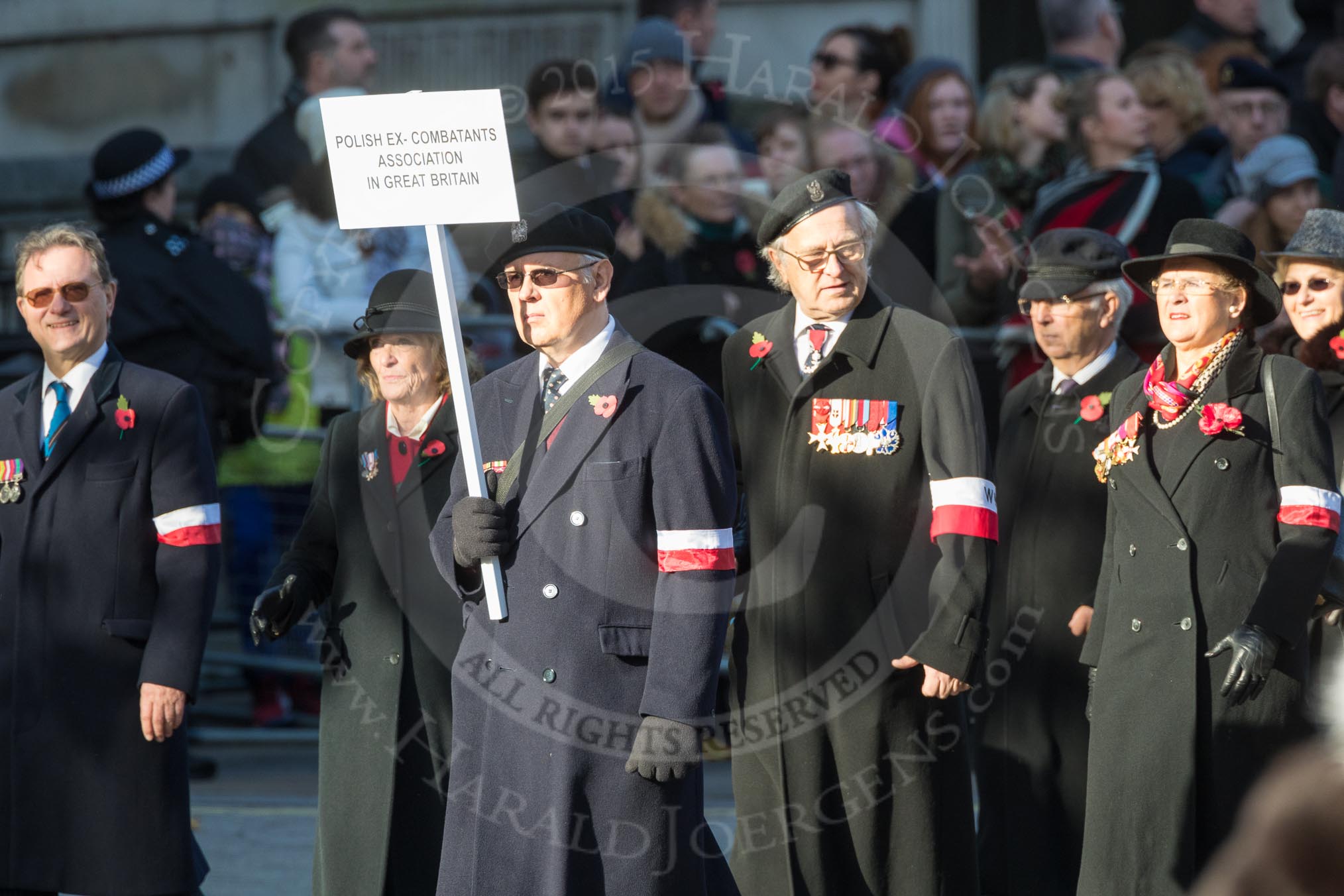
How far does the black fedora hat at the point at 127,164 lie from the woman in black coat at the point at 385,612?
334 cm

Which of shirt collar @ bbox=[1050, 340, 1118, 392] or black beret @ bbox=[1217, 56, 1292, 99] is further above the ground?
black beret @ bbox=[1217, 56, 1292, 99]

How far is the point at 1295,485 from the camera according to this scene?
523 centimetres

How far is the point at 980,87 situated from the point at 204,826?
8.15 metres

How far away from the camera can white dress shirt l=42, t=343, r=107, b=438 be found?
6.00m

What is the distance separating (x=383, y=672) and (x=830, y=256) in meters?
1.77

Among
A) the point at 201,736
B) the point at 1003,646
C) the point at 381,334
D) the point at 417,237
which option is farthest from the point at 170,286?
the point at 1003,646

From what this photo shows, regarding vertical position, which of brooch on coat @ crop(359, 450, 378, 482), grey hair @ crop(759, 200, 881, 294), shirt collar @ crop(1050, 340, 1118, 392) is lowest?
brooch on coat @ crop(359, 450, 378, 482)

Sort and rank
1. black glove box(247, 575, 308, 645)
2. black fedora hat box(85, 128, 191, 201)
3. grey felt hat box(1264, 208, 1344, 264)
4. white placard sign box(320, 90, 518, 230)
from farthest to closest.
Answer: black fedora hat box(85, 128, 191, 201), grey felt hat box(1264, 208, 1344, 264), black glove box(247, 575, 308, 645), white placard sign box(320, 90, 518, 230)

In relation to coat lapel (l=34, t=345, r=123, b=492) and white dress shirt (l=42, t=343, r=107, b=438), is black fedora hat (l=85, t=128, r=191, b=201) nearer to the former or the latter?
white dress shirt (l=42, t=343, r=107, b=438)

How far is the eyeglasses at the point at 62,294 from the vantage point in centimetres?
595

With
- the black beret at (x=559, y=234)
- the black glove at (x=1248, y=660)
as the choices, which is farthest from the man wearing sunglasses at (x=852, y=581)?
the black beret at (x=559, y=234)

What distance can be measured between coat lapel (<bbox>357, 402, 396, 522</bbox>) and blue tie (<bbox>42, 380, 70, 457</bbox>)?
84 centimetres

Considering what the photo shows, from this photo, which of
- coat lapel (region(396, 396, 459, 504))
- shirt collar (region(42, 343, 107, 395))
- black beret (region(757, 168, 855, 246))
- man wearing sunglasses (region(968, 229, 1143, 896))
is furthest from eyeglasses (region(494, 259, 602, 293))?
man wearing sunglasses (region(968, 229, 1143, 896))

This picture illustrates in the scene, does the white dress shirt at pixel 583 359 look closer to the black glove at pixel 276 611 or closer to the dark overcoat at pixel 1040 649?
the black glove at pixel 276 611
